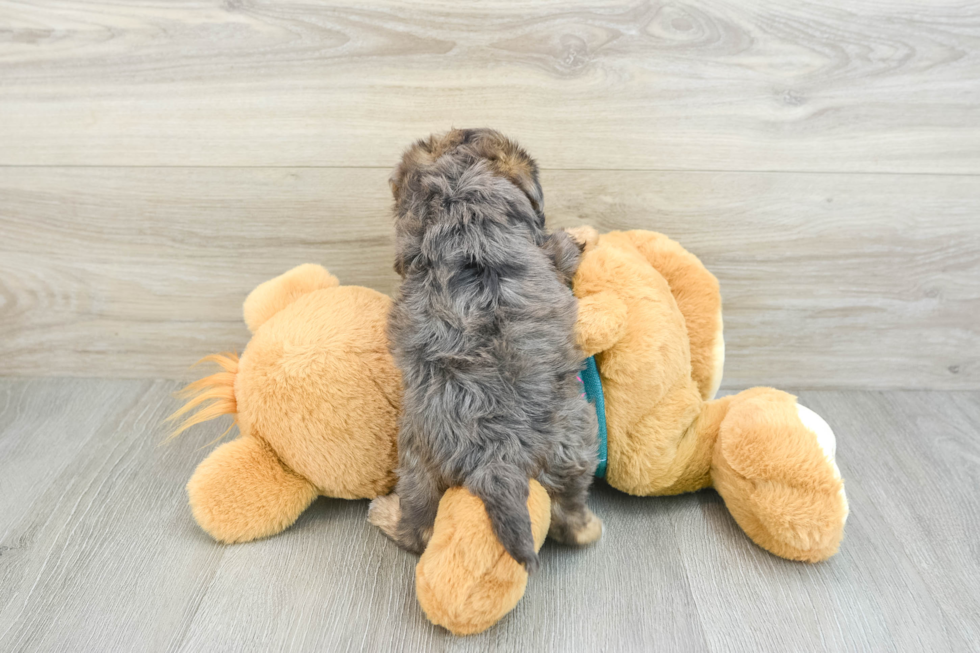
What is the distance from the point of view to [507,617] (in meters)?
0.71

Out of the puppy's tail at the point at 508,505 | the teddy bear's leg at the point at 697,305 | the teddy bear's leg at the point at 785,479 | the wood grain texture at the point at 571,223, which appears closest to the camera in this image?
the puppy's tail at the point at 508,505

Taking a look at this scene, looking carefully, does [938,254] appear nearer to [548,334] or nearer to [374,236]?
[548,334]

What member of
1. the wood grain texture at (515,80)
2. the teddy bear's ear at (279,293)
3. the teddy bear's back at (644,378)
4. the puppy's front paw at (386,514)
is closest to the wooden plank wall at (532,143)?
the wood grain texture at (515,80)

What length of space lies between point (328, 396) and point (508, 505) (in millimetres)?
276

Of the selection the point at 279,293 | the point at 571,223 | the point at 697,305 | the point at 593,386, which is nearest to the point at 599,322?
the point at 593,386

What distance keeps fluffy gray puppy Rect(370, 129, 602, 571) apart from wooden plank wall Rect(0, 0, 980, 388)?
26 cm

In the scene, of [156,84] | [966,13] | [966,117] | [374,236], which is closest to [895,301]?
[966,117]

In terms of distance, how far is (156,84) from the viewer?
0.96 meters

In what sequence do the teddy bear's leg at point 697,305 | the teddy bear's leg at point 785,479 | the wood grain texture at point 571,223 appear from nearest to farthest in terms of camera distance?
the teddy bear's leg at point 785,479 < the teddy bear's leg at point 697,305 < the wood grain texture at point 571,223

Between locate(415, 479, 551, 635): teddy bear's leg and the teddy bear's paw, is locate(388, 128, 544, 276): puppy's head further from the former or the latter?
the teddy bear's paw

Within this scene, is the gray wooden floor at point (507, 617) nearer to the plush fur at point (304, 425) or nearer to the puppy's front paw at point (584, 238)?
the plush fur at point (304, 425)

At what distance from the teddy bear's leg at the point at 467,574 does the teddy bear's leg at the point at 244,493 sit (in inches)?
9.3

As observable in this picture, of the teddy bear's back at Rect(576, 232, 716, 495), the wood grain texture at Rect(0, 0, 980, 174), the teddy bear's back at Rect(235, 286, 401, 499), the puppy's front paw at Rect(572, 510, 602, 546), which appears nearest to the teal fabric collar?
the teddy bear's back at Rect(576, 232, 716, 495)

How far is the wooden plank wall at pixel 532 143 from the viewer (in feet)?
3.02
